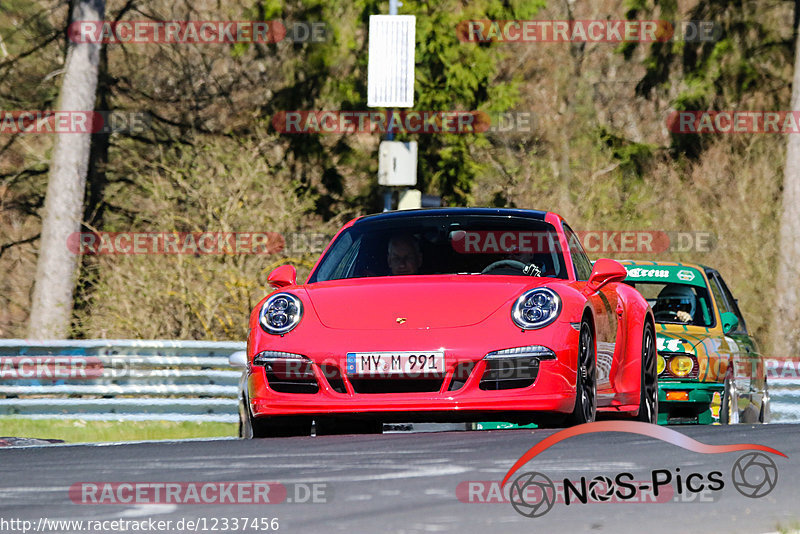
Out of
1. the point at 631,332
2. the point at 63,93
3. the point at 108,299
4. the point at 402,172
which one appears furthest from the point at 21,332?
the point at 631,332

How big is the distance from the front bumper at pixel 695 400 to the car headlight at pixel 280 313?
4601 millimetres

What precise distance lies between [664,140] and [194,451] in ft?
89.9

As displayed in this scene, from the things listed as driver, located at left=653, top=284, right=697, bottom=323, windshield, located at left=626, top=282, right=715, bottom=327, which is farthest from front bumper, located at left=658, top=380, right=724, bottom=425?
driver, located at left=653, top=284, right=697, bottom=323

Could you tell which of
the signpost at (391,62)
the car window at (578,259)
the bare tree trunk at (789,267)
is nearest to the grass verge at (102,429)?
the signpost at (391,62)

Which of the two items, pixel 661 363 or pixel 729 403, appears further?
pixel 729 403

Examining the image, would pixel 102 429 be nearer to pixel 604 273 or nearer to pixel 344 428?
pixel 344 428

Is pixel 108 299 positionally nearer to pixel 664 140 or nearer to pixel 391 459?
pixel 391 459

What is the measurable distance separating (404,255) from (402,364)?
58.8 inches

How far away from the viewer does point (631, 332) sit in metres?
9.76

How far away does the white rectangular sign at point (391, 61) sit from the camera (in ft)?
58.8

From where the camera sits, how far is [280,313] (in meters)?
8.24

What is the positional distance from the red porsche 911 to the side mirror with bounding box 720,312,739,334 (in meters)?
3.91

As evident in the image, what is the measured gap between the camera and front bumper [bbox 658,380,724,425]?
12.0 metres

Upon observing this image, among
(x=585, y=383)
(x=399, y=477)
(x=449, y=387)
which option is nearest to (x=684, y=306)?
(x=585, y=383)
